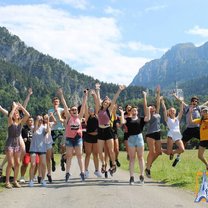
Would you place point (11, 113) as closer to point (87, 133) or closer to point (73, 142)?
point (73, 142)

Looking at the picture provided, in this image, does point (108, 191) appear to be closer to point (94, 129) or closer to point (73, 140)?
point (73, 140)

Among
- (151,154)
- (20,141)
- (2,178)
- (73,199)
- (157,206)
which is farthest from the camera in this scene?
(151,154)

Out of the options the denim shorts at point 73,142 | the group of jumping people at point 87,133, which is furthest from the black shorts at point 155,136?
the denim shorts at point 73,142

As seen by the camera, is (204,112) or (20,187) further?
(204,112)

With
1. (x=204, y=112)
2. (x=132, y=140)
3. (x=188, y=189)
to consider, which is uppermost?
(x=204, y=112)

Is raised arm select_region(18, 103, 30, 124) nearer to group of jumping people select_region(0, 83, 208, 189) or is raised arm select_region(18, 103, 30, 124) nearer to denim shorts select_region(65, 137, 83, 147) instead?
group of jumping people select_region(0, 83, 208, 189)

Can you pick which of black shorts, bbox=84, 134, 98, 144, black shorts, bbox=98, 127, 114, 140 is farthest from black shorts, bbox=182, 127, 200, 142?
black shorts, bbox=84, 134, 98, 144

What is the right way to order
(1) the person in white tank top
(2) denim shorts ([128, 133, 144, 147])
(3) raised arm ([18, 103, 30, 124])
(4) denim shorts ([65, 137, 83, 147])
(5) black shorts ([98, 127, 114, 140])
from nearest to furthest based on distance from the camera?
(3) raised arm ([18, 103, 30, 124]), (2) denim shorts ([128, 133, 144, 147]), (4) denim shorts ([65, 137, 83, 147]), (5) black shorts ([98, 127, 114, 140]), (1) the person in white tank top

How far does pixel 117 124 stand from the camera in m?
13.5

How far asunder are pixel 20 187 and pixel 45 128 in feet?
6.36

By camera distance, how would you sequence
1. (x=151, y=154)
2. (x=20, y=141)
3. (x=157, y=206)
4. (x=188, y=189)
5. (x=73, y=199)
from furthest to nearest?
1. (x=151, y=154)
2. (x=20, y=141)
3. (x=188, y=189)
4. (x=73, y=199)
5. (x=157, y=206)

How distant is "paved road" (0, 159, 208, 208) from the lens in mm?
7938

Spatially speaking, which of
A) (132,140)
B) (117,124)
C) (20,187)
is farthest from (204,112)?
(20,187)

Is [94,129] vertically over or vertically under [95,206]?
over
